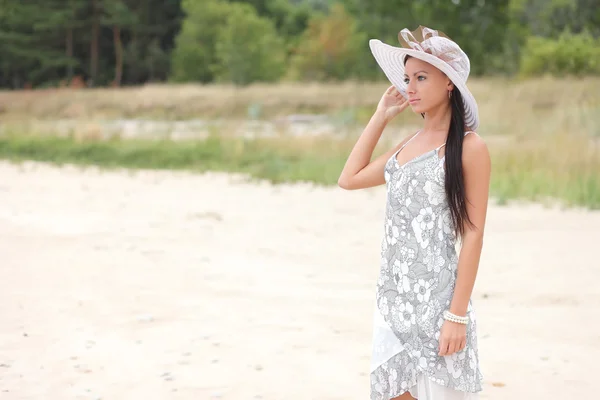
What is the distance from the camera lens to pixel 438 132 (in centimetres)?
255

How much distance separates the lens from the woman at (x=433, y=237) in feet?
8.01

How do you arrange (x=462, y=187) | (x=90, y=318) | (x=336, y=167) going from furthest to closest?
(x=336, y=167) → (x=90, y=318) → (x=462, y=187)

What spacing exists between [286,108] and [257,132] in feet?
27.7

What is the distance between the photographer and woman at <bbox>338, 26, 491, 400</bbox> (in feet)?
8.01

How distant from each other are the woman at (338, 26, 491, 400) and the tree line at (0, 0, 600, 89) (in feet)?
116

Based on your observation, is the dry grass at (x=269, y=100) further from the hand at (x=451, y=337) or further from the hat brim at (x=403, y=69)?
the hand at (x=451, y=337)

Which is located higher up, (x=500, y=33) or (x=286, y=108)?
(x=500, y=33)

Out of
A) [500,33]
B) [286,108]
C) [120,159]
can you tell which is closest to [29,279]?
[120,159]

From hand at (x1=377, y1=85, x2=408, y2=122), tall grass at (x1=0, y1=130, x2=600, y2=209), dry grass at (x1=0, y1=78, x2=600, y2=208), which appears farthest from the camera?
dry grass at (x1=0, y1=78, x2=600, y2=208)

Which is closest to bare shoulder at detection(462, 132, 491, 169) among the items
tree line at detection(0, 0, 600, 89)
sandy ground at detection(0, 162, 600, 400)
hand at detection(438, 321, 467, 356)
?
hand at detection(438, 321, 467, 356)

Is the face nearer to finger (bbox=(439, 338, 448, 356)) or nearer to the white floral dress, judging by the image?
the white floral dress

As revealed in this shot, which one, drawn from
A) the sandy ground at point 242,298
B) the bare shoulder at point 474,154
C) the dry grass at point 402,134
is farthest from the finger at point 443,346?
the dry grass at point 402,134

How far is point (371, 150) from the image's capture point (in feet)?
9.07

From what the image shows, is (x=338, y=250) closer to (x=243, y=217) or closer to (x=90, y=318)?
(x=243, y=217)
